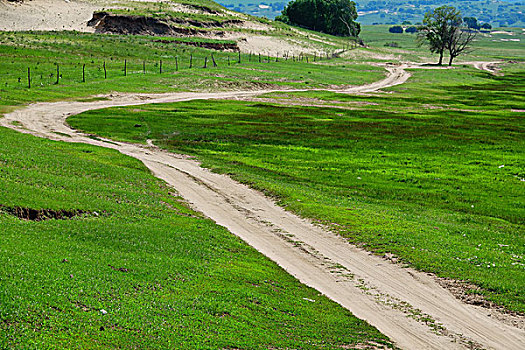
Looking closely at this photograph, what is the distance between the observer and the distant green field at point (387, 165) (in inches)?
1254

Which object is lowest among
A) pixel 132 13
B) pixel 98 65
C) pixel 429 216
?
pixel 429 216

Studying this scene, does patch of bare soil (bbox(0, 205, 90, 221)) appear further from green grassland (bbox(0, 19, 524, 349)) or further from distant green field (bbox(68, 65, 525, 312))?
distant green field (bbox(68, 65, 525, 312))

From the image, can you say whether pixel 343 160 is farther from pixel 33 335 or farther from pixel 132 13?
pixel 132 13

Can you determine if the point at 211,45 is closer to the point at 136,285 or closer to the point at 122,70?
the point at 122,70

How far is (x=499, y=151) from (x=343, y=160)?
65.9 ft

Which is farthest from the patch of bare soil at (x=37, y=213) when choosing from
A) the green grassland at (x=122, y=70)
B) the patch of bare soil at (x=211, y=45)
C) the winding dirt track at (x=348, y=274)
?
the patch of bare soil at (x=211, y=45)

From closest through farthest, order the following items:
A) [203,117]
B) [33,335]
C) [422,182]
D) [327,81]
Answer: [33,335] < [422,182] < [203,117] < [327,81]

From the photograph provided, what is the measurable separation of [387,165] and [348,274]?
29.8m

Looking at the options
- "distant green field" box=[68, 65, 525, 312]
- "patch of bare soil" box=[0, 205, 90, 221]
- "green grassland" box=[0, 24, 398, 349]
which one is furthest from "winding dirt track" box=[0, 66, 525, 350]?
"patch of bare soil" box=[0, 205, 90, 221]

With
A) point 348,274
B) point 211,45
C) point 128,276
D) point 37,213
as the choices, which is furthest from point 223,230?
point 211,45

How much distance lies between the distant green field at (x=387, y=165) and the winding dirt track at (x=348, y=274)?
1657 millimetres

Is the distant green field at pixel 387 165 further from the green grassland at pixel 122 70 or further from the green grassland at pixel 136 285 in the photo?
the green grassland at pixel 122 70

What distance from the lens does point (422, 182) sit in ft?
164

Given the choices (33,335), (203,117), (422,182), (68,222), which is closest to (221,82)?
(203,117)
